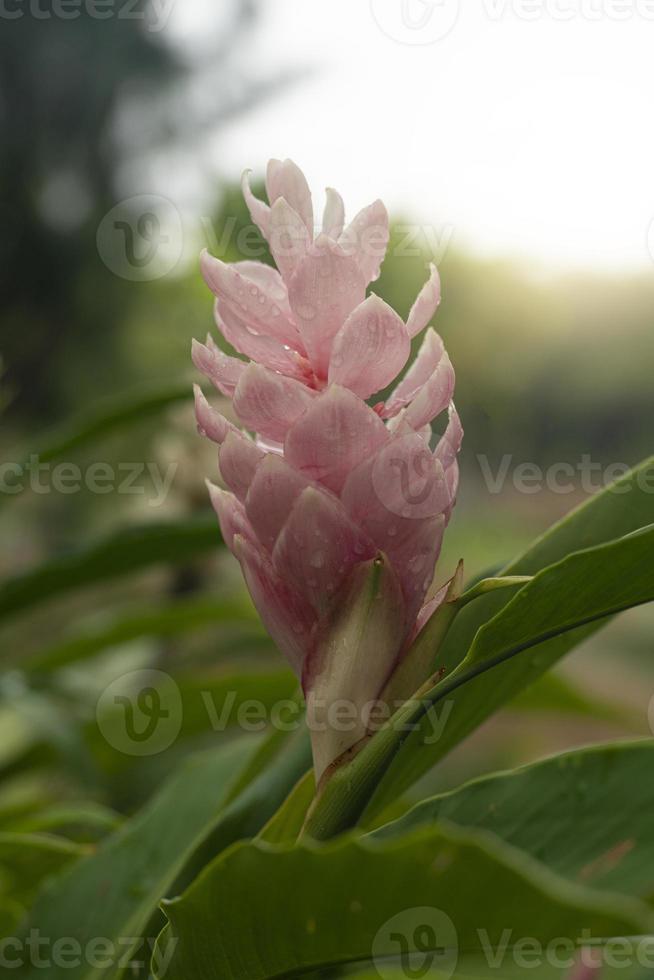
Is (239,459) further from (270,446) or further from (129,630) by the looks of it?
(129,630)

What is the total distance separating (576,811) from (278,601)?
17 cm

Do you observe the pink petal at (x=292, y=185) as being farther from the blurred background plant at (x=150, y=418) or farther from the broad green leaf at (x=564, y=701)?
the broad green leaf at (x=564, y=701)

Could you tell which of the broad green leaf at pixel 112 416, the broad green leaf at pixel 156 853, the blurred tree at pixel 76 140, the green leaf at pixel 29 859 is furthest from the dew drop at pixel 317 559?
the blurred tree at pixel 76 140

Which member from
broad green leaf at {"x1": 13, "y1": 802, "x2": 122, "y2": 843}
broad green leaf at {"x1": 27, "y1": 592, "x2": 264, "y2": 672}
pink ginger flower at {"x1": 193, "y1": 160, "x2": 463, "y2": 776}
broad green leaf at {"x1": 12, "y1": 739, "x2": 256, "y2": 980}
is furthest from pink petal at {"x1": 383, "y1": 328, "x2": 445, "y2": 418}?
broad green leaf at {"x1": 27, "y1": 592, "x2": 264, "y2": 672}

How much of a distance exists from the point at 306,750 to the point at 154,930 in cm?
14

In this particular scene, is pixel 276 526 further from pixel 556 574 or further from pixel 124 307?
pixel 124 307

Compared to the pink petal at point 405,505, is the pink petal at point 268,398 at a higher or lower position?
higher

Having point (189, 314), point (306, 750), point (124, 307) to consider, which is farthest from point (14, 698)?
point (124, 307)

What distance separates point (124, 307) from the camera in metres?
5.76

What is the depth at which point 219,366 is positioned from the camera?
0.46m

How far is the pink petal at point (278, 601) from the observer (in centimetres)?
44

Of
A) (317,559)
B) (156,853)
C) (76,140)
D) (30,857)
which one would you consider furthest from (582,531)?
(76,140)

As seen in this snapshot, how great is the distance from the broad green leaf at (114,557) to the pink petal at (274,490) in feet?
1.95

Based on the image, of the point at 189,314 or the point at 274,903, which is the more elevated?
the point at 274,903
